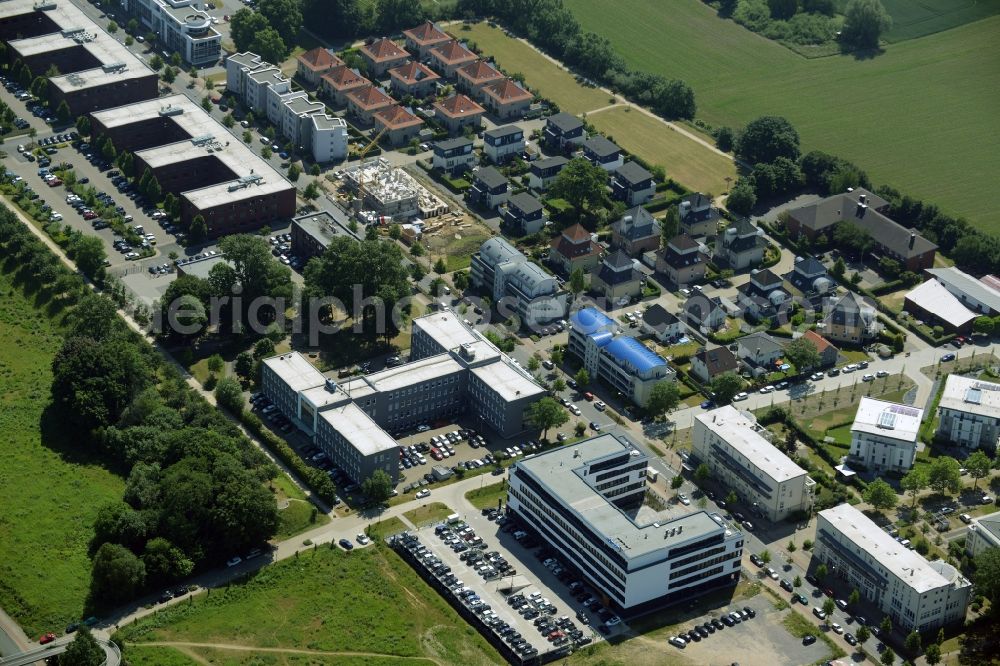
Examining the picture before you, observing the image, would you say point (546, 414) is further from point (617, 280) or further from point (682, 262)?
point (682, 262)

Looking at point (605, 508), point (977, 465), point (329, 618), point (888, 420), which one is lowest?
point (329, 618)

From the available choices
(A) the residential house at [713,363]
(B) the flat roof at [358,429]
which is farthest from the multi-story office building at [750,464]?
(B) the flat roof at [358,429]

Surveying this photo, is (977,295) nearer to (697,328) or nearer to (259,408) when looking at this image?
(697,328)

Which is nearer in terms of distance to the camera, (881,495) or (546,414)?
(881,495)

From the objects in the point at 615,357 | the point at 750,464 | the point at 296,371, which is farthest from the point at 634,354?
the point at 296,371

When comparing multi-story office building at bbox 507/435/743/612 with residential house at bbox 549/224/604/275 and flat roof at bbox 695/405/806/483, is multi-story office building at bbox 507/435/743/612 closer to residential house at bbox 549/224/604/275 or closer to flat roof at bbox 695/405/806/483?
flat roof at bbox 695/405/806/483

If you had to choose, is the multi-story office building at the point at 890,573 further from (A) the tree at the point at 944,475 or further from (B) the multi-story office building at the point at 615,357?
(B) the multi-story office building at the point at 615,357

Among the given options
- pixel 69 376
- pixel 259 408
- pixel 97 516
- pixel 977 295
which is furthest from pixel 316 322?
pixel 977 295
